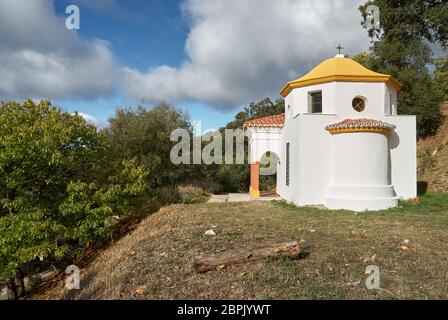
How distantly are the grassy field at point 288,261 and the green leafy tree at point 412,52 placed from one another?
622 inches

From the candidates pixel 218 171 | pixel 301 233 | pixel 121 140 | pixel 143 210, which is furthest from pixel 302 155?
pixel 218 171

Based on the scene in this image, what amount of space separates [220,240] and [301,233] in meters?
2.28

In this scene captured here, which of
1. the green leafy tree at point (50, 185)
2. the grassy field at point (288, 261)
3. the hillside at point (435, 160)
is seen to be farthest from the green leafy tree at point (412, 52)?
the green leafy tree at point (50, 185)

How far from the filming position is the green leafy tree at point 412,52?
2499 cm

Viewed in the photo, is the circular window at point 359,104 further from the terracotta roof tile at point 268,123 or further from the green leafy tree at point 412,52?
the green leafy tree at point 412,52

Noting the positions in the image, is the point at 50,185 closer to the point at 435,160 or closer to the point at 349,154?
the point at 349,154

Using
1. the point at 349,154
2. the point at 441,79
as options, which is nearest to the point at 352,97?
the point at 349,154

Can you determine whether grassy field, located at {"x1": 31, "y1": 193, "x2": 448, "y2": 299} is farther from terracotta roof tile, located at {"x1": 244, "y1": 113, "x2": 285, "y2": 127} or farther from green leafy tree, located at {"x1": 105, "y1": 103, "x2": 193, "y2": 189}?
terracotta roof tile, located at {"x1": 244, "y1": 113, "x2": 285, "y2": 127}

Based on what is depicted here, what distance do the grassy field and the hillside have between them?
30.6 ft

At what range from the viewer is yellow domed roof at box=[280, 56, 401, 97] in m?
15.0

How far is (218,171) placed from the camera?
1057 inches

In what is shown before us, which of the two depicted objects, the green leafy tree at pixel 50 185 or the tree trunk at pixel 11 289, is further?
the tree trunk at pixel 11 289

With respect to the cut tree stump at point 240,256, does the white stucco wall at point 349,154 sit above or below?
above

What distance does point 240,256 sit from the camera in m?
6.54
